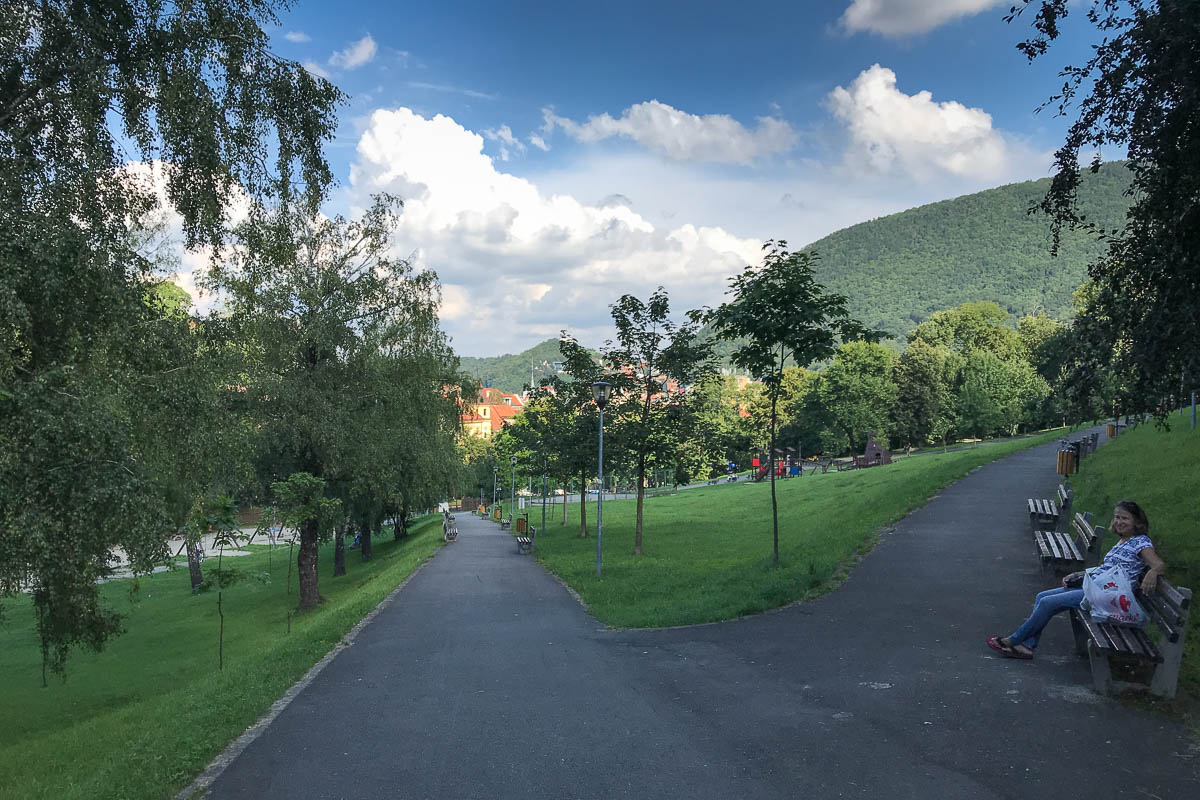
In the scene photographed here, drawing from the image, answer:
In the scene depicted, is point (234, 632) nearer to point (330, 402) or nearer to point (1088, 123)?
point (330, 402)

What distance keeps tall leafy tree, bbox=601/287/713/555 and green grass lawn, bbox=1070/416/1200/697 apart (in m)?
9.66

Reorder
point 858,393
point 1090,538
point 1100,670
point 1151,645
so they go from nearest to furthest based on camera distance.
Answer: point 1151,645
point 1100,670
point 1090,538
point 858,393

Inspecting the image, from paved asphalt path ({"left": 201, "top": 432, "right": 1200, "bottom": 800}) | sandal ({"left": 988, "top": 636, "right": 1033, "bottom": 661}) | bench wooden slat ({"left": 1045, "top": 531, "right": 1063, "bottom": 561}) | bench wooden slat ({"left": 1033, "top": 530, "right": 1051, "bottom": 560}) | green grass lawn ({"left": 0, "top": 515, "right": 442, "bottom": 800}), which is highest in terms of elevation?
bench wooden slat ({"left": 1045, "top": 531, "right": 1063, "bottom": 561})

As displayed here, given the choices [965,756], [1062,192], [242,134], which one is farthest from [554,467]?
[965,756]

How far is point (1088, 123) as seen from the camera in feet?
26.3

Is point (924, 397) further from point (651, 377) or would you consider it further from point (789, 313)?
point (789, 313)

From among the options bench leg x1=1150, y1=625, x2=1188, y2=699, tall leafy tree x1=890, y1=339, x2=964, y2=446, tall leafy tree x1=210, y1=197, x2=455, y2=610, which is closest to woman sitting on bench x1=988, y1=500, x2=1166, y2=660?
bench leg x1=1150, y1=625, x2=1188, y2=699

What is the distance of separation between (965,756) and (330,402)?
1747 centimetres

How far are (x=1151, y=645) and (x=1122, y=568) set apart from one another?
2.04ft

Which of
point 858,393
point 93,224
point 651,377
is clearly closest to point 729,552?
point 651,377

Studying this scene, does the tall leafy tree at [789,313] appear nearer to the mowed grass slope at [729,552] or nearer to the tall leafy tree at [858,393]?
the mowed grass slope at [729,552]

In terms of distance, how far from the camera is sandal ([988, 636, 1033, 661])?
6.89 meters

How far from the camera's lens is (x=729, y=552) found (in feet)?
63.9

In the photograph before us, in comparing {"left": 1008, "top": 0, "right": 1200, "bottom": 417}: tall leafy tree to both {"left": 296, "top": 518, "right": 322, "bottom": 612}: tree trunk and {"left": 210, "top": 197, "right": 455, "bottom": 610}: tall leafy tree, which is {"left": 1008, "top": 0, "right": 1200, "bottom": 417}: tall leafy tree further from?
{"left": 296, "top": 518, "right": 322, "bottom": 612}: tree trunk
